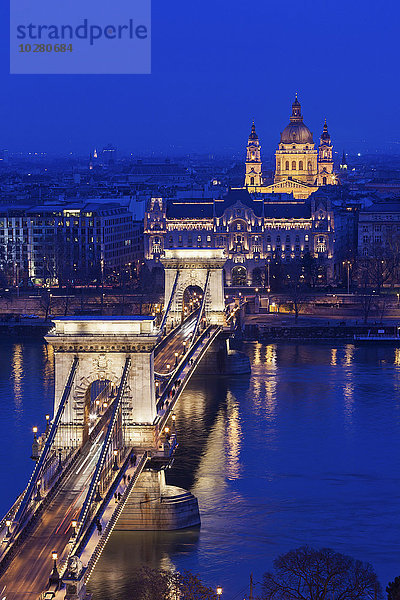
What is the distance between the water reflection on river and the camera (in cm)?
1897

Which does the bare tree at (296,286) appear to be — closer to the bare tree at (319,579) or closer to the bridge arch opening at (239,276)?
the bridge arch opening at (239,276)

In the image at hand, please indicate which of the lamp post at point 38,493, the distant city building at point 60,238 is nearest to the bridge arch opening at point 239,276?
the distant city building at point 60,238

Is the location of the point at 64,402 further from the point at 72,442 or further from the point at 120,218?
the point at 120,218

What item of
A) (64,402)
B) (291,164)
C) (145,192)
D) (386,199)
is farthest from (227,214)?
(64,402)

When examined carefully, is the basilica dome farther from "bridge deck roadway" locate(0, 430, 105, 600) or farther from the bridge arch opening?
"bridge deck roadway" locate(0, 430, 105, 600)

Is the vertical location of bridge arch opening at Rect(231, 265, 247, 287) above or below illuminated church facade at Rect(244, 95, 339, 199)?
below

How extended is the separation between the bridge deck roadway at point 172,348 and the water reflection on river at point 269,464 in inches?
41.1

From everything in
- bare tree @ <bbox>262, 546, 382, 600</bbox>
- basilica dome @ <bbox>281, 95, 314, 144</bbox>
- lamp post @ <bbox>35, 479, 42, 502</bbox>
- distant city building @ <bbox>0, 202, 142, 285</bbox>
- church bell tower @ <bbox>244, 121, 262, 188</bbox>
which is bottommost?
bare tree @ <bbox>262, 546, 382, 600</bbox>

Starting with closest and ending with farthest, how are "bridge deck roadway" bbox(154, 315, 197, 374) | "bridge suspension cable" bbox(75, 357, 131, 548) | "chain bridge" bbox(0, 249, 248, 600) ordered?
1. "chain bridge" bbox(0, 249, 248, 600)
2. "bridge suspension cable" bbox(75, 357, 131, 548)
3. "bridge deck roadway" bbox(154, 315, 197, 374)

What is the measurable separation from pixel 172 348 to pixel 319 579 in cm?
1390

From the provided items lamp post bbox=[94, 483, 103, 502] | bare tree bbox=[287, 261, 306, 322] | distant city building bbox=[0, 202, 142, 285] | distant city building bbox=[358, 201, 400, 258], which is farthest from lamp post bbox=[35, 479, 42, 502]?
distant city building bbox=[358, 201, 400, 258]

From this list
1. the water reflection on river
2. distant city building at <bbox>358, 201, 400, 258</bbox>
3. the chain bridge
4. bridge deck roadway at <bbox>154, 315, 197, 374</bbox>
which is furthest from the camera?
distant city building at <bbox>358, 201, 400, 258</bbox>

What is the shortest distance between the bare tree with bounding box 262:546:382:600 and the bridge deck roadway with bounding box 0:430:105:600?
2177mm

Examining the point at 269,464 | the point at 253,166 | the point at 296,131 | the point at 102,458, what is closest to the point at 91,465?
the point at 102,458
